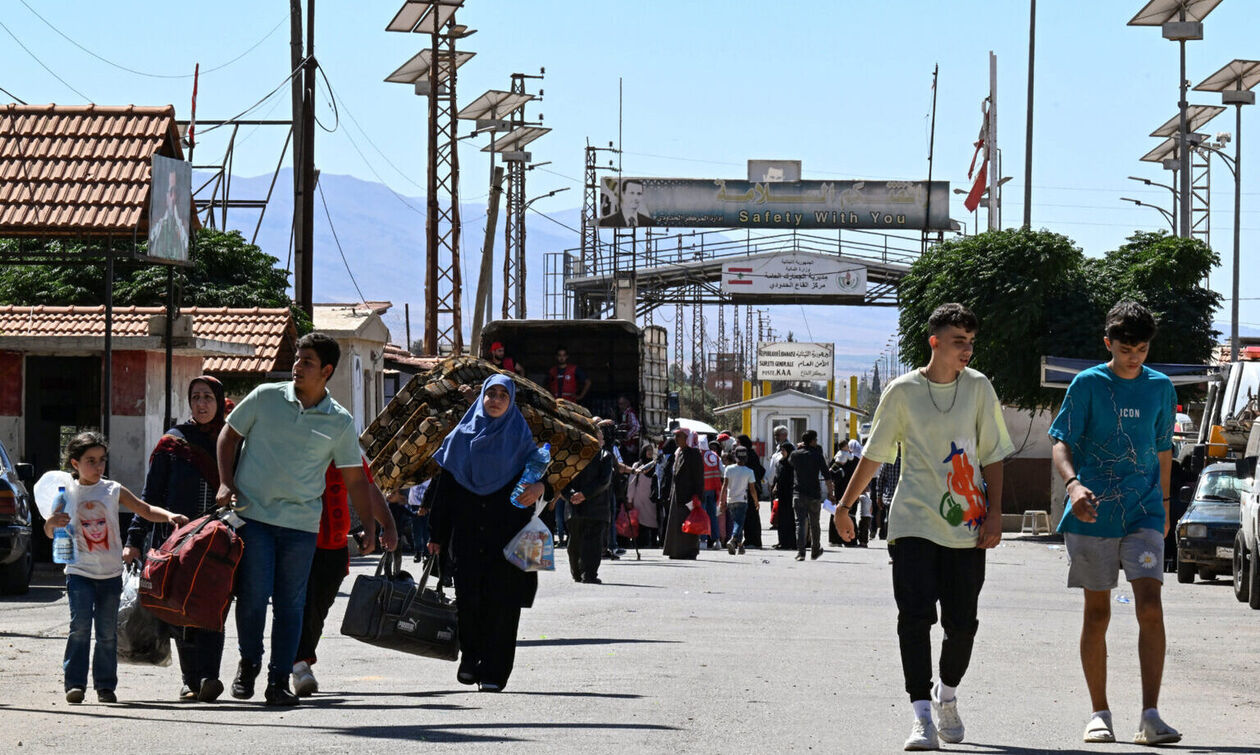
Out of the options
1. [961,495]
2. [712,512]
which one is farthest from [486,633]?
[712,512]

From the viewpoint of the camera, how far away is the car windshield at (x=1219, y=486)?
73.3 ft

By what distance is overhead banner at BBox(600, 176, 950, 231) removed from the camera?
63.3m

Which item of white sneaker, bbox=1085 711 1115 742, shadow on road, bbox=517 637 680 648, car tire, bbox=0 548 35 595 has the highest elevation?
white sneaker, bbox=1085 711 1115 742

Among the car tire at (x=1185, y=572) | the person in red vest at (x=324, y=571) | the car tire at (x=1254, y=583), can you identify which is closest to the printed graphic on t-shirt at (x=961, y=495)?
the person in red vest at (x=324, y=571)

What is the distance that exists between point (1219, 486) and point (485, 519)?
14.3m

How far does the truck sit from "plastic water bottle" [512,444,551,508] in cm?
1683

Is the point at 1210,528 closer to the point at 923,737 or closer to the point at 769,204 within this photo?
the point at 923,737

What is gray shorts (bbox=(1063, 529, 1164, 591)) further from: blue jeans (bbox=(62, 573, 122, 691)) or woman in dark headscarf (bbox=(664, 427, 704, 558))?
woman in dark headscarf (bbox=(664, 427, 704, 558))

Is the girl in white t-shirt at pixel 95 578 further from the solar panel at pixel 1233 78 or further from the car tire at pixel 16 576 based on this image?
the solar panel at pixel 1233 78

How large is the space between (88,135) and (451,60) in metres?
21.1

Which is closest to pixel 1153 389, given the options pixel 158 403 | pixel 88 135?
pixel 88 135

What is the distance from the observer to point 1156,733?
7824 millimetres

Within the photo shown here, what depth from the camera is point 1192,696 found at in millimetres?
10180

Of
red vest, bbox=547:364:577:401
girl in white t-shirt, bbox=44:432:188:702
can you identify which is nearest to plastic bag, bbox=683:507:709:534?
red vest, bbox=547:364:577:401
